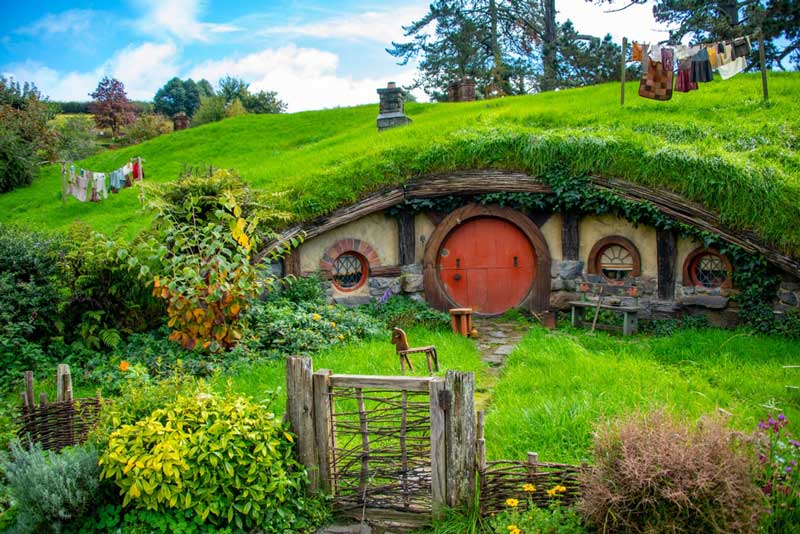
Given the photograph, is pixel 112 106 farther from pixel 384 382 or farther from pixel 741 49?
pixel 384 382

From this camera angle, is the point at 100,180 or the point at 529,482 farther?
the point at 100,180

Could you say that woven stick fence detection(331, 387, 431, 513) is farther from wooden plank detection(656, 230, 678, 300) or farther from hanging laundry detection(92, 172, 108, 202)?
hanging laundry detection(92, 172, 108, 202)

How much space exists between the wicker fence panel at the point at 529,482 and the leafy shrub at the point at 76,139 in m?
24.5

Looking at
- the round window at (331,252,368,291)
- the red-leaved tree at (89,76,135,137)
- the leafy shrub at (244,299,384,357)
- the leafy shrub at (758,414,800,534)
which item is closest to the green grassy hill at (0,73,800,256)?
the round window at (331,252,368,291)

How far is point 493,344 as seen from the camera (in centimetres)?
923

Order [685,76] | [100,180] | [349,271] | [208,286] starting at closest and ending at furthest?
[208,286], [349,271], [685,76], [100,180]

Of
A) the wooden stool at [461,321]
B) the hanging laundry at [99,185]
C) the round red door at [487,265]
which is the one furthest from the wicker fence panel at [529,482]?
the hanging laundry at [99,185]

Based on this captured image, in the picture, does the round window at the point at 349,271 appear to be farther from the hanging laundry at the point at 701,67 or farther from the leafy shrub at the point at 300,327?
the hanging laundry at the point at 701,67

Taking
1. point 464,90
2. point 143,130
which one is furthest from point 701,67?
point 143,130

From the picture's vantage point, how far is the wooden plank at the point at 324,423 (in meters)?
4.53

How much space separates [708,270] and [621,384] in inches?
170

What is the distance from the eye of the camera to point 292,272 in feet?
34.4

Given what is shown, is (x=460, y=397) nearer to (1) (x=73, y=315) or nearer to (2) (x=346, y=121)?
(1) (x=73, y=315)

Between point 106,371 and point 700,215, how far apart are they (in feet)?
28.4
